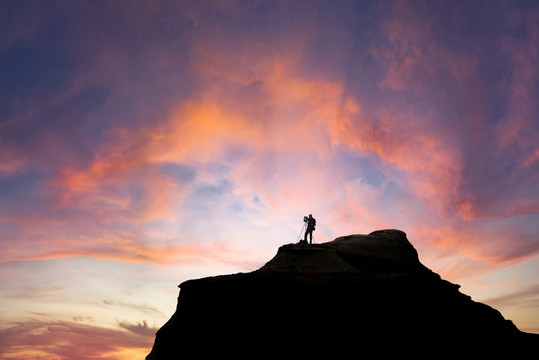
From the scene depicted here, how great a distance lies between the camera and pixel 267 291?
1931 cm

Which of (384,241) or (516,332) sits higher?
(384,241)

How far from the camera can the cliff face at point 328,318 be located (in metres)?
17.6

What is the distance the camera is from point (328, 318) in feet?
59.7

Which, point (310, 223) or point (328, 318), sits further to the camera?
point (310, 223)

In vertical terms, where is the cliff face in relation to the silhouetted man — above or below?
below

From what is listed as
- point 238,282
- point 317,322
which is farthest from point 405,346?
point 238,282

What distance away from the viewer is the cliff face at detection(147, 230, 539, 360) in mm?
17641

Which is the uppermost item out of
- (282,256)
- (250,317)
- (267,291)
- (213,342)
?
(282,256)

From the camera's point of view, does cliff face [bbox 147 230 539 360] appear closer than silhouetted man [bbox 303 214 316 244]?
Yes

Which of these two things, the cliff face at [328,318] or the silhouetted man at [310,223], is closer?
the cliff face at [328,318]

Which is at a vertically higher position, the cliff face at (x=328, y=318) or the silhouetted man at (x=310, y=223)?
the silhouetted man at (x=310, y=223)

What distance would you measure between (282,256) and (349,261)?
4848mm

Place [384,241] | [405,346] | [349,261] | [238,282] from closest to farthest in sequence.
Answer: [405,346]
[238,282]
[349,261]
[384,241]

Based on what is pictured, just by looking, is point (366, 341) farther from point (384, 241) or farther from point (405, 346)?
point (384, 241)
